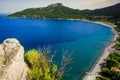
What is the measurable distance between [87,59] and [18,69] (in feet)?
150

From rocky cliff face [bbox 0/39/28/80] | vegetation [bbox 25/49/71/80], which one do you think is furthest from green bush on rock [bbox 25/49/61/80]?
rocky cliff face [bbox 0/39/28/80]

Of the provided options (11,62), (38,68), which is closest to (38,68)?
(38,68)

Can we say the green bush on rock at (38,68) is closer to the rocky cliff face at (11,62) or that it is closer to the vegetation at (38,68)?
the vegetation at (38,68)

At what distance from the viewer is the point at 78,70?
6575 cm

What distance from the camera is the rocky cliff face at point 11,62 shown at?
117 ft

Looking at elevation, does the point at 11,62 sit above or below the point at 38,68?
above

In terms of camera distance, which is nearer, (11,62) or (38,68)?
(11,62)

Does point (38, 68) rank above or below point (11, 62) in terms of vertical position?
below

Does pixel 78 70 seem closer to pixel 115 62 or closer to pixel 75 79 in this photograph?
pixel 75 79

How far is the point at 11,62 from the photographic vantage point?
36.4 m

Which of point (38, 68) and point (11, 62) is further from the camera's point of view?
point (38, 68)

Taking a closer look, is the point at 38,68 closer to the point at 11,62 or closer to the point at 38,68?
the point at 38,68

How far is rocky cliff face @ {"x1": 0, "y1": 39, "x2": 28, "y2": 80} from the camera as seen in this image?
3575 centimetres

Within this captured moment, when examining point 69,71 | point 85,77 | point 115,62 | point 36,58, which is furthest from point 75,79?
point 36,58
